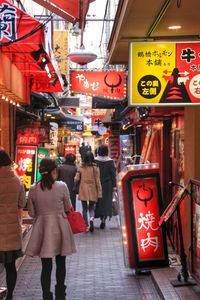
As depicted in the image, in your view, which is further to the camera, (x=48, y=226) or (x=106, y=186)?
(x=106, y=186)

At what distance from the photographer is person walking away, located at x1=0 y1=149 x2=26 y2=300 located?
260 inches

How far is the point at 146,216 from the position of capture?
827 cm

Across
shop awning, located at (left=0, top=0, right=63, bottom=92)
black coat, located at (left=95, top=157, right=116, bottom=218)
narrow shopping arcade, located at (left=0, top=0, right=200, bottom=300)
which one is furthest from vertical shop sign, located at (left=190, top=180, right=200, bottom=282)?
black coat, located at (left=95, top=157, right=116, bottom=218)

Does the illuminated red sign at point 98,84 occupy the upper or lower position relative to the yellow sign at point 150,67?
upper

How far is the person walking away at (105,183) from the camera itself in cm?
1310

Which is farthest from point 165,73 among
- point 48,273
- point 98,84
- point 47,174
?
point 98,84

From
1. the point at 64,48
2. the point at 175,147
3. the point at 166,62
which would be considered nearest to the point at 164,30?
the point at 166,62

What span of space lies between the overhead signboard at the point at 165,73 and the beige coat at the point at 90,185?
6.17 metres

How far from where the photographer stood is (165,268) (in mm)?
8258

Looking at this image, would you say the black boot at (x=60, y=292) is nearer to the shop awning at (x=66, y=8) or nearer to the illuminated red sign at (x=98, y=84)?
the shop awning at (x=66, y=8)

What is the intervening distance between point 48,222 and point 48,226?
5 centimetres

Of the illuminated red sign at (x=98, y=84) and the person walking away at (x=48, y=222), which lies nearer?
the person walking away at (x=48, y=222)

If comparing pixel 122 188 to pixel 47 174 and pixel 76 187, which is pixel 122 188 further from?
pixel 76 187

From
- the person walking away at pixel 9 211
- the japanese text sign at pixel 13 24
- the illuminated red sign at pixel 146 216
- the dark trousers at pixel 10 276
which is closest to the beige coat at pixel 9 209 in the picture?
the person walking away at pixel 9 211
